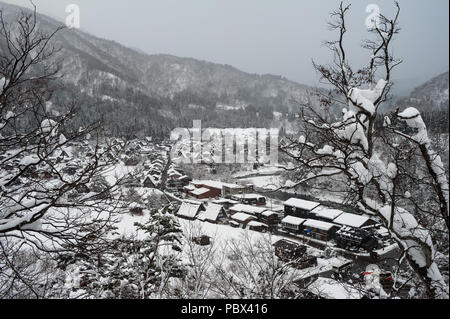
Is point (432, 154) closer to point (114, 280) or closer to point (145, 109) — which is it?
point (114, 280)

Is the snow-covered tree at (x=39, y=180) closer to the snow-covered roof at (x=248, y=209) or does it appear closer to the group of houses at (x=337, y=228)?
the group of houses at (x=337, y=228)

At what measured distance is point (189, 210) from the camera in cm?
2772

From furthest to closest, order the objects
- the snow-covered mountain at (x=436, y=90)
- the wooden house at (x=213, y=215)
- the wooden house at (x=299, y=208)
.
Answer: the snow-covered mountain at (x=436, y=90)
the wooden house at (x=299, y=208)
the wooden house at (x=213, y=215)

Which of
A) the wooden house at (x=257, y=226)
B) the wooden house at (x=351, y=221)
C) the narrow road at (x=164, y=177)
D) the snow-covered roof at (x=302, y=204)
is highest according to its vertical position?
the narrow road at (x=164, y=177)

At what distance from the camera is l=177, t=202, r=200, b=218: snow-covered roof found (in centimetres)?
2676

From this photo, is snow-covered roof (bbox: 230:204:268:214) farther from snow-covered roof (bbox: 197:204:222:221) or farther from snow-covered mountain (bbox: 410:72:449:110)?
snow-covered mountain (bbox: 410:72:449:110)

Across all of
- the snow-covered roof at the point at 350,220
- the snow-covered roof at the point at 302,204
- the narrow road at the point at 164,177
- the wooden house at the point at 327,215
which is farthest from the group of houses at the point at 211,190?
the snow-covered roof at the point at 350,220

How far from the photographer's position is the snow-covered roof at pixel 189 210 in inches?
1054

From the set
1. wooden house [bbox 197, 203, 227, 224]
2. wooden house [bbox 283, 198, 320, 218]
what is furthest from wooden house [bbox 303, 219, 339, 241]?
wooden house [bbox 197, 203, 227, 224]

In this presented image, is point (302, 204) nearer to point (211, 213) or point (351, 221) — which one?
point (351, 221)

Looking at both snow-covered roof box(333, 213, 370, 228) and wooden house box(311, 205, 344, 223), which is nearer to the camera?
snow-covered roof box(333, 213, 370, 228)

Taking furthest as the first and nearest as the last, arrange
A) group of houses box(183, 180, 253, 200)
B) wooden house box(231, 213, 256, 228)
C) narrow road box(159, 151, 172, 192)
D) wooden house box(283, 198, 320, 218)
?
1. narrow road box(159, 151, 172, 192)
2. group of houses box(183, 180, 253, 200)
3. wooden house box(283, 198, 320, 218)
4. wooden house box(231, 213, 256, 228)

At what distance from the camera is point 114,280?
8219 millimetres
